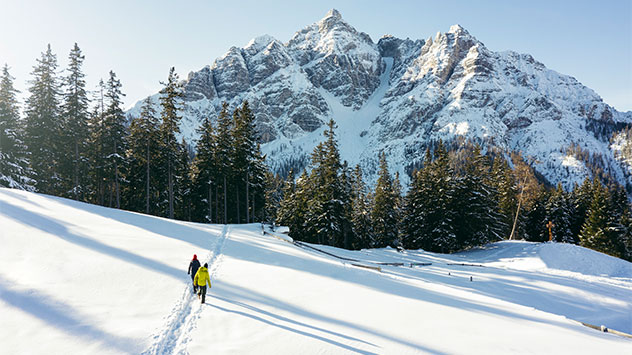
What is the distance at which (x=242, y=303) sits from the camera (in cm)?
1051

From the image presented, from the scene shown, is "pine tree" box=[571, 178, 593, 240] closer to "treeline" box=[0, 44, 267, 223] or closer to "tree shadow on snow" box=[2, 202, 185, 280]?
"treeline" box=[0, 44, 267, 223]

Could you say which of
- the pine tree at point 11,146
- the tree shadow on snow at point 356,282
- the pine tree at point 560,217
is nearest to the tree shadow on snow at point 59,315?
the tree shadow on snow at point 356,282

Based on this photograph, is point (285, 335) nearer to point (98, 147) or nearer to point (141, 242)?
point (141, 242)

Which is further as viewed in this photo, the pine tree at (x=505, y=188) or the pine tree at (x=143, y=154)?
the pine tree at (x=505, y=188)

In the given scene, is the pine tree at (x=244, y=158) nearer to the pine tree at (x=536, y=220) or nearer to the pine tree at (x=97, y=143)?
the pine tree at (x=97, y=143)

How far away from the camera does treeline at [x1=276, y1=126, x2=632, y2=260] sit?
35.3m

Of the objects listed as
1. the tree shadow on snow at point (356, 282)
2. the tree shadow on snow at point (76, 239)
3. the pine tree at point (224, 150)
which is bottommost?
the tree shadow on snow at point (356, 282)

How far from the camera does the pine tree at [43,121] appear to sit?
104ft

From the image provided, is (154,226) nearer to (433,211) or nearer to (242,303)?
(242,303)

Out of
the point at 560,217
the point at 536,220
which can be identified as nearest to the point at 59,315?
the point at 560,217

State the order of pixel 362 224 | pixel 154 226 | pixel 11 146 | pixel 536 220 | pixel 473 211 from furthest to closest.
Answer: pixel 536 220 → pixel 362 224 → pixel 473 211 → pixel 11 146 → pixel 154 226

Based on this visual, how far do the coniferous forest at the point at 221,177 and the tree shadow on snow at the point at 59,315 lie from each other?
2430 cm

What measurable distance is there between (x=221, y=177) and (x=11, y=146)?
20.3m

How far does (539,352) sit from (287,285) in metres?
→ 8.74
